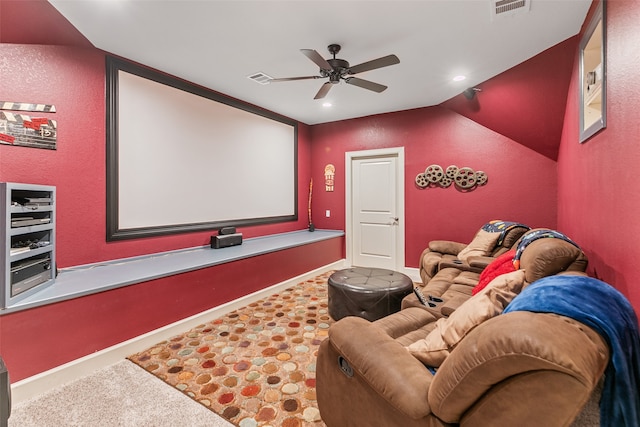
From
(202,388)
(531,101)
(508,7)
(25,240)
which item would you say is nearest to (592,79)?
(508,7)

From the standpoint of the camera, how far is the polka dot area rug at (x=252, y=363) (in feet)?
5.93

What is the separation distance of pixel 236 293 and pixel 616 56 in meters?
3.61

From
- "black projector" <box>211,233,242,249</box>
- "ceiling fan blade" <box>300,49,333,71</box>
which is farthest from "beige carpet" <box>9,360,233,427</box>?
"ceiling fan blade" <box>300,49,333,71</box>

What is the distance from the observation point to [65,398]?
1917 millimetres

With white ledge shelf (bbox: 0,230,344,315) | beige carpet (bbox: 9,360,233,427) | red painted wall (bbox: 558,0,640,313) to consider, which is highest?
red painted wall (bbox: 558,0,640,313)

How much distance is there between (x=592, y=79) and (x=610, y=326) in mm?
2136

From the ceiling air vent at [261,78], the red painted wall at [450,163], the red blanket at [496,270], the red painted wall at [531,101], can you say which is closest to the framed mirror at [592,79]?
the red painted wall at [531,101]

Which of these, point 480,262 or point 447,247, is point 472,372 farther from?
point 447,247

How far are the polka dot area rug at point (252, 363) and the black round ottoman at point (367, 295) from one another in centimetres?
36

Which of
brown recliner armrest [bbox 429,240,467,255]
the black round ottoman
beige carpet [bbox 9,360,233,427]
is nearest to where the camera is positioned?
beige carpet [bbox 9,360,233,427]

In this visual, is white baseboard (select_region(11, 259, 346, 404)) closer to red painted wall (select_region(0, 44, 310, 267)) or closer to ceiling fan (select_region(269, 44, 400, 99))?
red painted wall (select_region(0, 44, 310, 267))

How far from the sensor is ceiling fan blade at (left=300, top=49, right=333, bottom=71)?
7.62 ft

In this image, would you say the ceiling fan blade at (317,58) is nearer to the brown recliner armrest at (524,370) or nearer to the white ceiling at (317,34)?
the white ceiling at (317,34)

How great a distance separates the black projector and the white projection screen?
0.21 meters
